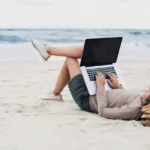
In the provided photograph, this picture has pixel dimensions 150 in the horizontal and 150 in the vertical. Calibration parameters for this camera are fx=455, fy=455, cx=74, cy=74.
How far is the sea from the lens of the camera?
385 inches

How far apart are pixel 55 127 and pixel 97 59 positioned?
34.0 inches

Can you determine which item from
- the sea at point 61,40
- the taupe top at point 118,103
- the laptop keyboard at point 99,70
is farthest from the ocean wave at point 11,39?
the taupe top at point 118,103

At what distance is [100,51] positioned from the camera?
4.07m

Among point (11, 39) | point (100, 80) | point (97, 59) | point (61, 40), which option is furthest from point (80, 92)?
point (61, 40)

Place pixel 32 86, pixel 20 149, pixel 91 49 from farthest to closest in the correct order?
pixel 32 86 < pixel 91 49 < pixel 20 149

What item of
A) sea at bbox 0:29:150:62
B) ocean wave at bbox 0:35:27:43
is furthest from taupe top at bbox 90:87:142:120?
ocean wave at bbox 0:35:27:43

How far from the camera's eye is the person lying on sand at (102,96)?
11.8ft

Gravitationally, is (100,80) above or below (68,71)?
above

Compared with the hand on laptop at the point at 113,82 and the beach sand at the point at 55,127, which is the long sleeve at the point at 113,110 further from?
the hand on laptop at the point at 113,82

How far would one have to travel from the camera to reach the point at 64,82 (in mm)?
4375

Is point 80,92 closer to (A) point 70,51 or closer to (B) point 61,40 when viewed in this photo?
(A) point 70,51

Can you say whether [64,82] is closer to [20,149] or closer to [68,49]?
[68,49]
